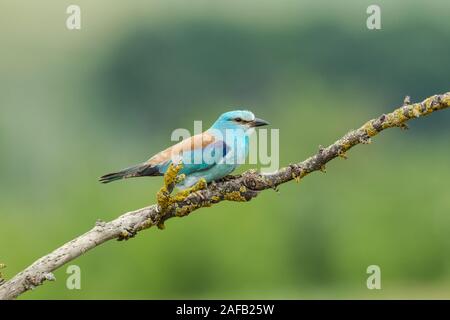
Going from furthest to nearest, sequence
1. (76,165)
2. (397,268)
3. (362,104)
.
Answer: (362,104) < (397,268) < (76,165)

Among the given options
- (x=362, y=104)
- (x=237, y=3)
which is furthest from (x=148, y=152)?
(x=237, y=3)

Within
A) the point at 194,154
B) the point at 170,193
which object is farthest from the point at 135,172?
the point at 170,193

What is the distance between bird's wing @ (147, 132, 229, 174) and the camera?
306 inches

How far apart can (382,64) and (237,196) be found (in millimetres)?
33810

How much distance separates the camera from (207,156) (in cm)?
779

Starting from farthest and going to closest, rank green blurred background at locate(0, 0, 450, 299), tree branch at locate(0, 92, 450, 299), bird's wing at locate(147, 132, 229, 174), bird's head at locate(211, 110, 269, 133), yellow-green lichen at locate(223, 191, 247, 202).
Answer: green blurred background at locate(0, 0, 450, 299), bird's head at locate(211, 110, 269, 133), bird's wing at locate(147, 132, 229, 174), yellow-green lichen at locate(223, 191, 247, 202), tree branch at locate(0, 92, 450, 299)

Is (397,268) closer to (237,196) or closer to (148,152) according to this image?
(148,152)

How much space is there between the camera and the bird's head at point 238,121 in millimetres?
8281

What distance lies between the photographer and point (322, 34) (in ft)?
145

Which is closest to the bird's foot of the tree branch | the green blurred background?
the tree branch

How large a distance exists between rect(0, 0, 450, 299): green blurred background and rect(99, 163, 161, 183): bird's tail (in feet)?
23.1

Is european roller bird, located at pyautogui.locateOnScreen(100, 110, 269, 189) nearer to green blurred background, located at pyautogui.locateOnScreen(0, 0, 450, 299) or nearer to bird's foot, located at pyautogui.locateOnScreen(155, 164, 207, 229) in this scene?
bird's foot, located at pyautogui.locateOnScreen(155, 164, 207, 229)

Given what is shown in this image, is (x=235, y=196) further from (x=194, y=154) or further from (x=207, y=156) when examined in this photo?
(x=194, y=154)

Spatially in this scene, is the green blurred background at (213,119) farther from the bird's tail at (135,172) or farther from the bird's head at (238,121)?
the bird's tail at (135,172)
